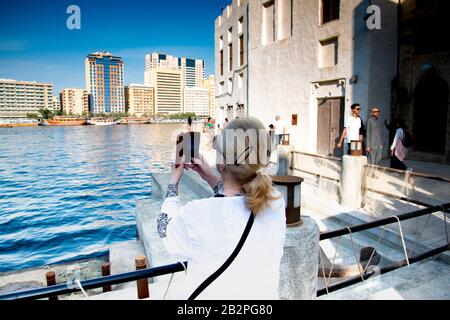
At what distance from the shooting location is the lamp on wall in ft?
9.38

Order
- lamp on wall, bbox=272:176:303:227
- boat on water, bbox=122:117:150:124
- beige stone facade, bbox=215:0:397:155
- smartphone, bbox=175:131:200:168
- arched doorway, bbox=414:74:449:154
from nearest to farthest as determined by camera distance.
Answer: smartphone, bbox=175:131:200:168 → lamp on wall, bbox=272:176:303:227 → arched doorway, bbox=414:74:449:154 → beige stone facade, bbox=215:0:397:155 → boat on water, bbox=122:117:150:124

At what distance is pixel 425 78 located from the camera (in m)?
13.2

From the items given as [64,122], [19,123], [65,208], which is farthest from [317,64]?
[19,123]

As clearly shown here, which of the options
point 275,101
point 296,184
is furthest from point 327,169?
point 275,101

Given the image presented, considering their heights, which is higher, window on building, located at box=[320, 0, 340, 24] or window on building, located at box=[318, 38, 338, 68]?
window on building, located at box=[320, 0, 340, 24]

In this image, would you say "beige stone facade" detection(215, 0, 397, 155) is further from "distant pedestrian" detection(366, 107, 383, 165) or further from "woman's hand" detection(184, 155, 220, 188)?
"woman's hand" detection(184, 155, 220, 188)

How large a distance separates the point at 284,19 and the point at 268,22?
186 cm

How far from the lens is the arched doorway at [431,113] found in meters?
12.8

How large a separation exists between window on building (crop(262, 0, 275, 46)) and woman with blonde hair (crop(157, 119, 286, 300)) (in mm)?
19238

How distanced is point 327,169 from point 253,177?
7.27 metres

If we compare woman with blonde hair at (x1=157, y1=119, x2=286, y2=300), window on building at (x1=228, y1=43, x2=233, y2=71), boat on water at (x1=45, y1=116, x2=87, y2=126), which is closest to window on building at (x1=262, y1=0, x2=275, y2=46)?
window on building at (x1=228, y1=43, x2=233, y2=71)

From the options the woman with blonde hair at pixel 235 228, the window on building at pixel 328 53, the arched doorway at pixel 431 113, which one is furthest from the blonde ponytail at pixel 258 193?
the window on building at pixel 328 53

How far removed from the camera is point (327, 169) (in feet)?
27.6
